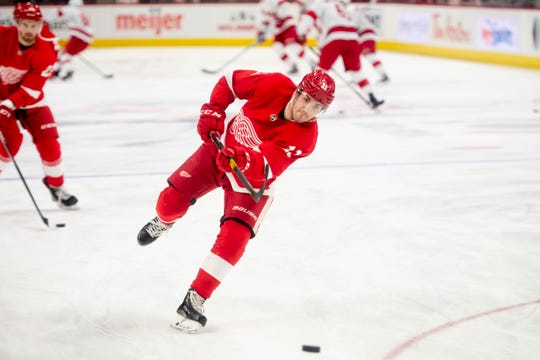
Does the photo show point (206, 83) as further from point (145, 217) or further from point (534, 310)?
point (534, 310)

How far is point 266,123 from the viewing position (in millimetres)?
2684

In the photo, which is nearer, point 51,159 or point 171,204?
point 171,204

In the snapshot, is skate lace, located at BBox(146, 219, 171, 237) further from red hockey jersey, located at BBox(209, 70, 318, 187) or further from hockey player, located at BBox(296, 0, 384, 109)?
hockey player, located at BBox(296, 0, 384, 109)

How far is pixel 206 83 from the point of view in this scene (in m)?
9.73

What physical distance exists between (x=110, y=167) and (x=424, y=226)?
234 cm

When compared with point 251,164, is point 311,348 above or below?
below

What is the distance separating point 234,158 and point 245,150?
0.15 ft

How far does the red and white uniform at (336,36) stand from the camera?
7.41 m

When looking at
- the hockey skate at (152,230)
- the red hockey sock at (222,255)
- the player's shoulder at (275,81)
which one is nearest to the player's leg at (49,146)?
the hockey skate at (152,230)

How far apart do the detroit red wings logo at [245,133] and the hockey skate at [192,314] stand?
0.55 meters

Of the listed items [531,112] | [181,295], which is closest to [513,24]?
[531,112]

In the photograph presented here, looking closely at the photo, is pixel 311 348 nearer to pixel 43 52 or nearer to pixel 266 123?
pixel 266 123

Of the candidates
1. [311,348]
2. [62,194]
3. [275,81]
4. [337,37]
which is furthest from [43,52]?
[337,37]

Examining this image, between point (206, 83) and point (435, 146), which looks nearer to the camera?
point (435, 146)
